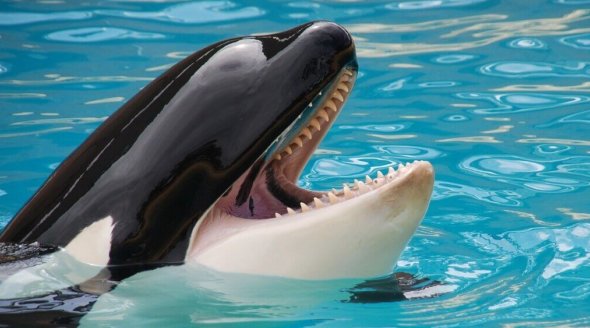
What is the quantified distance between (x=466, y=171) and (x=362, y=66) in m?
2.55

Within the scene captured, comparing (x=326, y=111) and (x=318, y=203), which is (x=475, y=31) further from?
(x=318, y=203)

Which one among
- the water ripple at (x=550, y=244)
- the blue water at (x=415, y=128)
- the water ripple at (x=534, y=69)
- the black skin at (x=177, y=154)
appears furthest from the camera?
the water ripple at (x=534, y=69)

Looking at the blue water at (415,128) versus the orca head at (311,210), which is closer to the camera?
the orca head at (311,210)

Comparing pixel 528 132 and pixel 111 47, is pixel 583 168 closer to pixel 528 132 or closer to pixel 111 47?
pixel 528 132

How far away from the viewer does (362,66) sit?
377 inches

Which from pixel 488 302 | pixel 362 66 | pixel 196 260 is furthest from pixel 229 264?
pixel 362 66

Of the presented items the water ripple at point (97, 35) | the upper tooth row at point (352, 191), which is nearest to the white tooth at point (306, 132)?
the upper tooth row at point (352, 191)

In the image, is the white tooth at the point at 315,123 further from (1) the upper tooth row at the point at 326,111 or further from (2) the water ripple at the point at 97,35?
(2) the water ripple at the point at 97,35

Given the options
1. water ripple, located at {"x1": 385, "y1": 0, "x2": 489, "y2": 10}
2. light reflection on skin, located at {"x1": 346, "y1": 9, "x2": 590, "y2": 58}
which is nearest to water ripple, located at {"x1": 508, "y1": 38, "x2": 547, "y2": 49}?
light reflection on skin, located at {"x1": 346, "y1": 9, "x2": 590, "y2": 58}

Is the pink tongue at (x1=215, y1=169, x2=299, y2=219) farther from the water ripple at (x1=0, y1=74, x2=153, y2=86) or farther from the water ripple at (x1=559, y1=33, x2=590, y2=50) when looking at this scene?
the water ripple at (x1=559, y1=33, x2=590, y2=50)

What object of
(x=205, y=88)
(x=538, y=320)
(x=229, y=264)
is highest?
(x=205, y=88)

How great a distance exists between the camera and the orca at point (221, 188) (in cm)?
423

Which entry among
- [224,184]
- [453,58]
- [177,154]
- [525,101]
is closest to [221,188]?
[224,184]

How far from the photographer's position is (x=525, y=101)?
27.7ft
